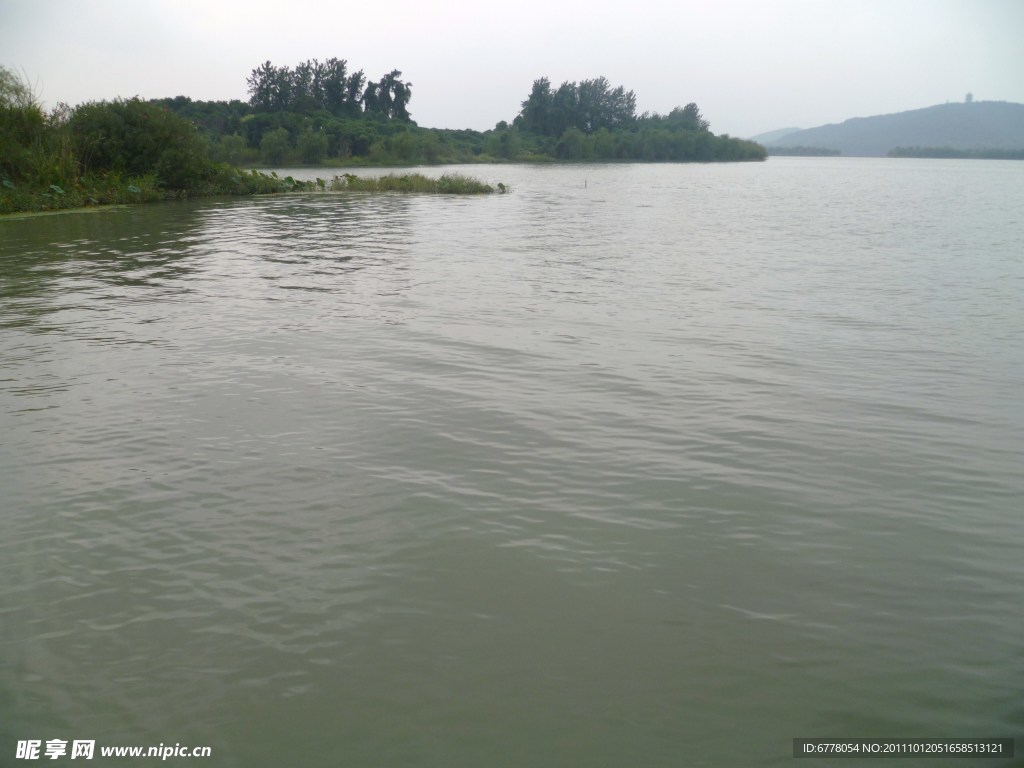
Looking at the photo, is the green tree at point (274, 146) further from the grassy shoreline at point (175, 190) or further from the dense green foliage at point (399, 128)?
the grassy shoreline at point (175, 190)

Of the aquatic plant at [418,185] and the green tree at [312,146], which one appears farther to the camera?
the green tree at [312,146]

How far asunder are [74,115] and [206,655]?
43.0m

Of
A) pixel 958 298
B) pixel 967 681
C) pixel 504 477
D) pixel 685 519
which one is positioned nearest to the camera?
pixel 967 681

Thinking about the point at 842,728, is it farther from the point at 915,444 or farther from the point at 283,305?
the point at 283,305

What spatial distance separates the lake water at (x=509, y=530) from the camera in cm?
421

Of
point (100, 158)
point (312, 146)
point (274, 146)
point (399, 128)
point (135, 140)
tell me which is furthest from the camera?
point (399, 128)

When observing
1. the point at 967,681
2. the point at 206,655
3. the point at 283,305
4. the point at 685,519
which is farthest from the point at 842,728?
the point at 283,305

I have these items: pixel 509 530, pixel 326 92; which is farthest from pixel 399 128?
pixel 509 530

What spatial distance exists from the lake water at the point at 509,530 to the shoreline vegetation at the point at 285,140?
25.3 meters

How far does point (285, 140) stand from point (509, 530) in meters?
100

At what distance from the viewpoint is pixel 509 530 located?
6.18 metres

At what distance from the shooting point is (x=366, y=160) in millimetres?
100625

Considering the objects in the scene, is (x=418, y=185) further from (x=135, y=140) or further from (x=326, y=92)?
(x=326, y=92)

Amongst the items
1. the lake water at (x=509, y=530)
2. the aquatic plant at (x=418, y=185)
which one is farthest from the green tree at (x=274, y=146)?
the lake water at (x=509, y=530)
